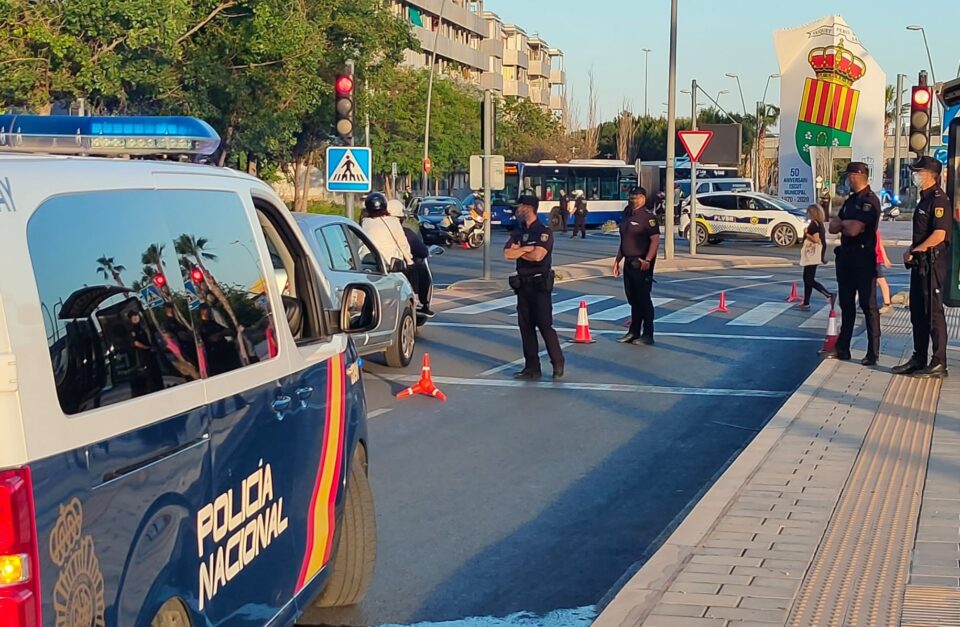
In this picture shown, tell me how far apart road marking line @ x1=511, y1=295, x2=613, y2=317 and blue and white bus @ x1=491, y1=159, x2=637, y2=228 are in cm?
3032

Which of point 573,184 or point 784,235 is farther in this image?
point 573,184

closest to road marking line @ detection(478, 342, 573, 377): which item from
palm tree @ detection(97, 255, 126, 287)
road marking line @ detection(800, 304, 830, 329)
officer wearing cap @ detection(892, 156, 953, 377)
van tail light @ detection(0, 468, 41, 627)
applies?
officer wearing cap @ detection(892, 156, 953, 377)

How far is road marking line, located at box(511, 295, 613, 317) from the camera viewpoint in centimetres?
1964

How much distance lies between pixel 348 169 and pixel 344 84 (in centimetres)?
116

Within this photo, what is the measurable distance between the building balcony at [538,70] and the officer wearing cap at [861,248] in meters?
110

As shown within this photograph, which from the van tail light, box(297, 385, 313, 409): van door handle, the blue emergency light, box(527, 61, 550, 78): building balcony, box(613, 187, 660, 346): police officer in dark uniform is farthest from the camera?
box(527, 61, 550, 78): building balcony

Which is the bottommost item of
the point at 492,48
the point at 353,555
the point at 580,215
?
→ the point at 580,215

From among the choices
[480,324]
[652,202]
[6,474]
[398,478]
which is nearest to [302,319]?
[6,474]

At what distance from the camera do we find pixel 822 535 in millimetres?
6227

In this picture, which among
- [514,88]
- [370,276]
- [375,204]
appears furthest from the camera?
[514,88]

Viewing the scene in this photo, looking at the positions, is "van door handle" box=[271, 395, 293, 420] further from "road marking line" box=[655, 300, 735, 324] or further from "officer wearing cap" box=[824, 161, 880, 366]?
"road marking line" box=[655, 300, 735, 324]

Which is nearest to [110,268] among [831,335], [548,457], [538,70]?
[548,457]

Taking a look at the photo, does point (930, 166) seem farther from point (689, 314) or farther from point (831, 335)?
point (689, 314)

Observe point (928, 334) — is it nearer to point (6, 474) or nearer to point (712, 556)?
point (712, 556)
